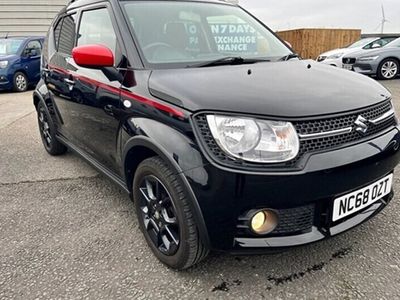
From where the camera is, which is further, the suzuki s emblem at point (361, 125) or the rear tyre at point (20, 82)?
the rear tyre at point (20, 82)

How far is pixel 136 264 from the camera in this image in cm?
230

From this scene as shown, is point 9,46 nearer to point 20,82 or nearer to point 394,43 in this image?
point 20,82

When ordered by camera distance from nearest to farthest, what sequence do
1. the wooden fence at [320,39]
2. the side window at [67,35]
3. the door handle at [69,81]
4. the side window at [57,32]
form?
the door handle at [69,81], the side window at [67,35], the side window at [57,32], the wooden fence at [320,39]

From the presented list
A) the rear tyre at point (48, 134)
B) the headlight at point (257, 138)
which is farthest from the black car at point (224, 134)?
the rear tyre at point (48, 134)

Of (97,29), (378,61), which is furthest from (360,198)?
(378,61)

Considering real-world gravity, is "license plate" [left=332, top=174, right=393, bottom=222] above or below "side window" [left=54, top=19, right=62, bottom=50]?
below

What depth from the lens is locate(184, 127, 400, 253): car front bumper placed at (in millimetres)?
1744

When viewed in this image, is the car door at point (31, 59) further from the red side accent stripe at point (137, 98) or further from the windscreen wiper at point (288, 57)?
the windscreen wiper at point (288, 57)

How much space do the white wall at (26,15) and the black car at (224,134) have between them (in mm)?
15107

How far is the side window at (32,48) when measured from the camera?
10.4 m

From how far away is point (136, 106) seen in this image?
2199 mm

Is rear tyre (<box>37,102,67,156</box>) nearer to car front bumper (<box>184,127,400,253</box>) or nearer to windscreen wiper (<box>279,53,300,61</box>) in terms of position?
windscreen wiper (<box>279,53,300,61</box>)

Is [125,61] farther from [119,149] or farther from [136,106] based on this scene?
[119,149]

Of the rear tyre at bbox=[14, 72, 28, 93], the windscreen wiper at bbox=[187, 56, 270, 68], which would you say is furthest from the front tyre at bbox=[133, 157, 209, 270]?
the rear tyre at bbox=[14, 72, 28, 93]
